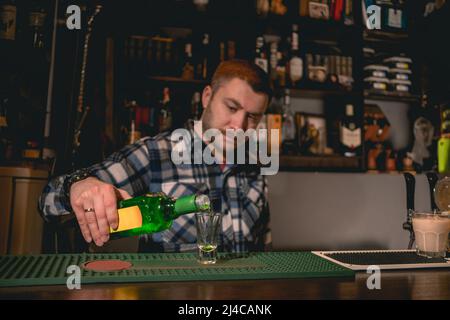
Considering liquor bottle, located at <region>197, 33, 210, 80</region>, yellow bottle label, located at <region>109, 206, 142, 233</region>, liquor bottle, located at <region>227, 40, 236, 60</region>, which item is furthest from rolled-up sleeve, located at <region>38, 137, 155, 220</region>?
liquor bottle, located at <region>227, 40, 236, 60</region>

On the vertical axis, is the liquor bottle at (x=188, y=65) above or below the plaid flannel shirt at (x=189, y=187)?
above

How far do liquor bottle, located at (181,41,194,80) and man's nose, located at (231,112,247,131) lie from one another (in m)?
0.78

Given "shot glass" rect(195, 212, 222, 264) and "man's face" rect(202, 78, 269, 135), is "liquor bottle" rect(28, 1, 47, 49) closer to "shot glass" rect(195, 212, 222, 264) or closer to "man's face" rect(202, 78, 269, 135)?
"man's face" rect(202, 78, 269, 135)

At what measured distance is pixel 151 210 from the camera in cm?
95

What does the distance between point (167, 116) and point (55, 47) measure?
0.73 meters

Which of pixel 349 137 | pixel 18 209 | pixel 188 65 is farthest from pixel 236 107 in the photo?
pixel 349 137

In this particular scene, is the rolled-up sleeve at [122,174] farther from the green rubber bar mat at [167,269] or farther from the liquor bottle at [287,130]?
the liquor bottle at [287,130]

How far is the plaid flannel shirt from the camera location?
1510 mm

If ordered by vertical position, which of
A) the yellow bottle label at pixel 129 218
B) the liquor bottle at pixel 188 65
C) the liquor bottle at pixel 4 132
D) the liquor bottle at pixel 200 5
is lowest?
the yellow bottle label at pixel 129 218

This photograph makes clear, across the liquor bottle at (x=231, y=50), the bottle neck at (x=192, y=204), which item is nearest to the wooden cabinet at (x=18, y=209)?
the bottle neck at (x=192, y=204)

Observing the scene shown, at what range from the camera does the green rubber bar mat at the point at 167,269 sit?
0.72 metres

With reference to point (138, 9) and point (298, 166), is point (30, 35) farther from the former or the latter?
point (298, 166)

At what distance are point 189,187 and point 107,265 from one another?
0.83 meters

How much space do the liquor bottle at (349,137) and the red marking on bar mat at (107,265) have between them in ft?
6.82
